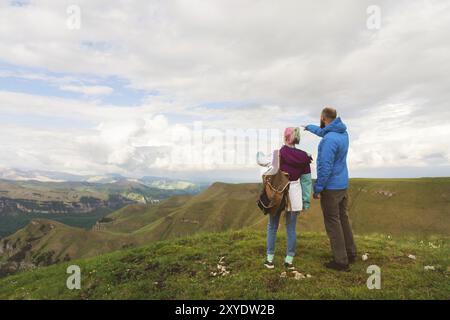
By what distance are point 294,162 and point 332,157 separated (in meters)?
1.20

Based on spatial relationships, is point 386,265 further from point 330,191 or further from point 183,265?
point 183,265

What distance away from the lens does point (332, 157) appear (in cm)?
1045

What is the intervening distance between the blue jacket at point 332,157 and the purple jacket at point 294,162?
1.46ft

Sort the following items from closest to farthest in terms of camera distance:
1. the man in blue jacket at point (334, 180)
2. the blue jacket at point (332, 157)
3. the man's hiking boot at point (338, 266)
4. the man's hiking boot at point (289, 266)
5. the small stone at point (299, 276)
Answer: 1. the small stone at point (299, 276)
2. the blue jacket at point (332, 157)
3. the man in blue jacket at point (334, 180)
4. the man's hiking boot at point (338, 266)
5. the man's hiking boot at point (289, 266)

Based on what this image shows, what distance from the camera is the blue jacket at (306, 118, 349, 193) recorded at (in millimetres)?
10453

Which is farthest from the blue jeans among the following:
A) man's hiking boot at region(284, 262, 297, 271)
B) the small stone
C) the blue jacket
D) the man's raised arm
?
the man's raised arm

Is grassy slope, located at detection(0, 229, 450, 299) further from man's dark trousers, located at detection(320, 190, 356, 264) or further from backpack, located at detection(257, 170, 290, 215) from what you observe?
backpack, located at detection(257, 170, 290, 215)

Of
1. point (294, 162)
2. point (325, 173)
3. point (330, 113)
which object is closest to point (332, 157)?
point (325, 173)

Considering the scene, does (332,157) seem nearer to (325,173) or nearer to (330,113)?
(325,173)

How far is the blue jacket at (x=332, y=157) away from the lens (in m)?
10.5

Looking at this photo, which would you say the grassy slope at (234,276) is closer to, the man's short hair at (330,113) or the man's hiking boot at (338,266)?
Answer: the man's hiking boot at (338,266)

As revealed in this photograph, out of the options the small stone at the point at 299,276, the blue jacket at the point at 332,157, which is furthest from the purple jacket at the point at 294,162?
the small stone at the point at 299,276
